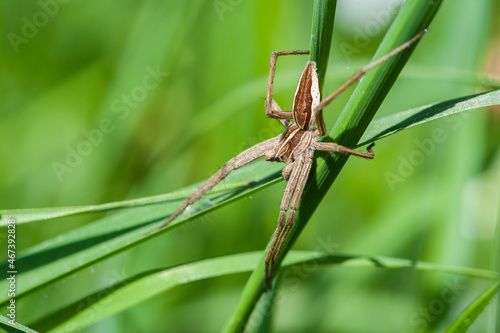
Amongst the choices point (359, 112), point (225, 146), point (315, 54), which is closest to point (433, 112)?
point (359, 112)

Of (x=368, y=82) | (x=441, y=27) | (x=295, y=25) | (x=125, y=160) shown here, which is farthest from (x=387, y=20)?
(x=368, y=82)

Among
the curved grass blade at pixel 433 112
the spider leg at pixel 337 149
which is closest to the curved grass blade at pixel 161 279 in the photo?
the spider leg at pixel 337 149

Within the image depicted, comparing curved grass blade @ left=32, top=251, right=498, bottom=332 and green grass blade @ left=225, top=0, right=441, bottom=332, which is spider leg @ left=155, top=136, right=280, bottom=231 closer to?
curved grass blade @ left=32, top=251, right=498, bottom=332

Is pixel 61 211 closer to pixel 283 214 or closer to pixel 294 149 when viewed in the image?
pixel 283 214

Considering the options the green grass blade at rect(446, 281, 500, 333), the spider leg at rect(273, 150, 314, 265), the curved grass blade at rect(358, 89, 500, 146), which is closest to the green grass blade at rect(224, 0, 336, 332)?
the spider leg at rect(273, 150, 314, 265)

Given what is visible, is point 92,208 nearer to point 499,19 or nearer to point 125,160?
point 125,160

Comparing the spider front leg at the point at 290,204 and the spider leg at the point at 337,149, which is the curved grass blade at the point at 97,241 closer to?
the spider front leg at the point at 290,204
